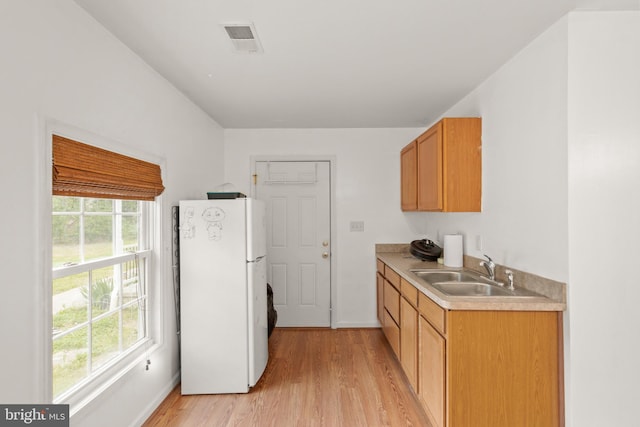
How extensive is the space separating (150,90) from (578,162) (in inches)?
106

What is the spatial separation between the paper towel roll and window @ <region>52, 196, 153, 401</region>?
8.17 ft

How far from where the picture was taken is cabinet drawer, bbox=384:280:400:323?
10.3 feet

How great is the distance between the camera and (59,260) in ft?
5.74

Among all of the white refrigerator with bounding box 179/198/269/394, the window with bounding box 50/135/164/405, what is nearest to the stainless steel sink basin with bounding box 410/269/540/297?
the white refrigerator with bounding box 179/198/269/394

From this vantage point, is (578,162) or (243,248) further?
(243,248)

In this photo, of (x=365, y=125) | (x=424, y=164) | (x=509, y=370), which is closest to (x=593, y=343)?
(x=509, y=370)

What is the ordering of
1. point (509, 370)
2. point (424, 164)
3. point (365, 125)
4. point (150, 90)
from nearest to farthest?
point (509, 370) → point (150, 90) → point (424, 164) → point (365, 125)

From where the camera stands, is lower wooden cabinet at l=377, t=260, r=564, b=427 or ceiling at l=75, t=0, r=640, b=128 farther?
lower wooden cabinet at l=377, t=260, r=564, b=427

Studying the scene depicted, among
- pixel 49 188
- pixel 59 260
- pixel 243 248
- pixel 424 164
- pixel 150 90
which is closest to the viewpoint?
pixel 49 188

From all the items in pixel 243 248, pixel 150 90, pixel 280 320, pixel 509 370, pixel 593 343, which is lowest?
pixel 280 320

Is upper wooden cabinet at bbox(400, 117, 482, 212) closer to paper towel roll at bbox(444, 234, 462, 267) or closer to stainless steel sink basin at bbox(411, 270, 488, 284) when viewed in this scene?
paper towel roll at bbox(444, 234, 462, 267)

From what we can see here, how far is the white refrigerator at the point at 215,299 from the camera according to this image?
9.20 ft

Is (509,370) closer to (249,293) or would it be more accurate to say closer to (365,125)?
(249,293)

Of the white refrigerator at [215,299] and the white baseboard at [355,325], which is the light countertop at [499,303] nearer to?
the white refrigerator at [215,299]
